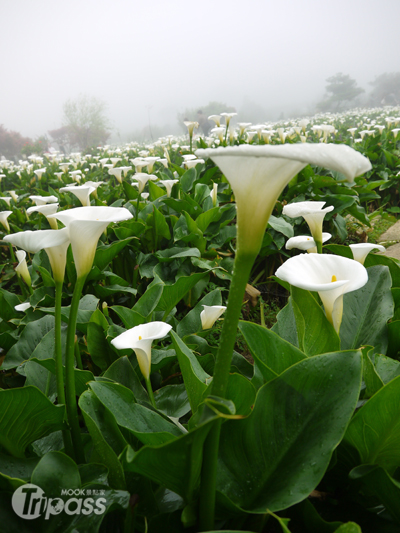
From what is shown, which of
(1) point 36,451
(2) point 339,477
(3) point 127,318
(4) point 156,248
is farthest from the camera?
(4) point 156,248

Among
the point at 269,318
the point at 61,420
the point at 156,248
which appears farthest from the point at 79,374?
the point at 269,318

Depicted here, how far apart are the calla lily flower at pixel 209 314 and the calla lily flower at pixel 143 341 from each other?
1.10 ft

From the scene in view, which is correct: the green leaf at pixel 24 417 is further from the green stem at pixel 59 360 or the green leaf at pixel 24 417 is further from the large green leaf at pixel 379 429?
the large green leaf at pixel 379 429

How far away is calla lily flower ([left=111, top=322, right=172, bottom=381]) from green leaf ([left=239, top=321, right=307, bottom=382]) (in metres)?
0.21

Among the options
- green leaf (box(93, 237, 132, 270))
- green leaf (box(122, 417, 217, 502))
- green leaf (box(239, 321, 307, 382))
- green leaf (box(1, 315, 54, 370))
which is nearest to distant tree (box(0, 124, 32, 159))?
green leaf (box(93, 237, 132, 270))

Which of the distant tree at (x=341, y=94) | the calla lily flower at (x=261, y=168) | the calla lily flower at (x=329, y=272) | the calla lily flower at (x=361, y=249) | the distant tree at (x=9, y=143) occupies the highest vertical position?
the distant tree at (x=341, y=94)

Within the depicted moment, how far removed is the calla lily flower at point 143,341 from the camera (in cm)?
85

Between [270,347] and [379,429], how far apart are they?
24cm

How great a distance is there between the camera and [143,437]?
2.02 feet

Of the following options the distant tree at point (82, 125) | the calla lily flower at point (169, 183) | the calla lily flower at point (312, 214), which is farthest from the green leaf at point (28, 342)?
the distant tree at point (82, 125)

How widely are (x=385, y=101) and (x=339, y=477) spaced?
6239 centimetres

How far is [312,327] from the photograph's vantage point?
0.84 metres

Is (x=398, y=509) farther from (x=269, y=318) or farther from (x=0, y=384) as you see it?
(x=269, y=318)

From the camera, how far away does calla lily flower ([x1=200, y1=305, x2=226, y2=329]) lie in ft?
4.16
